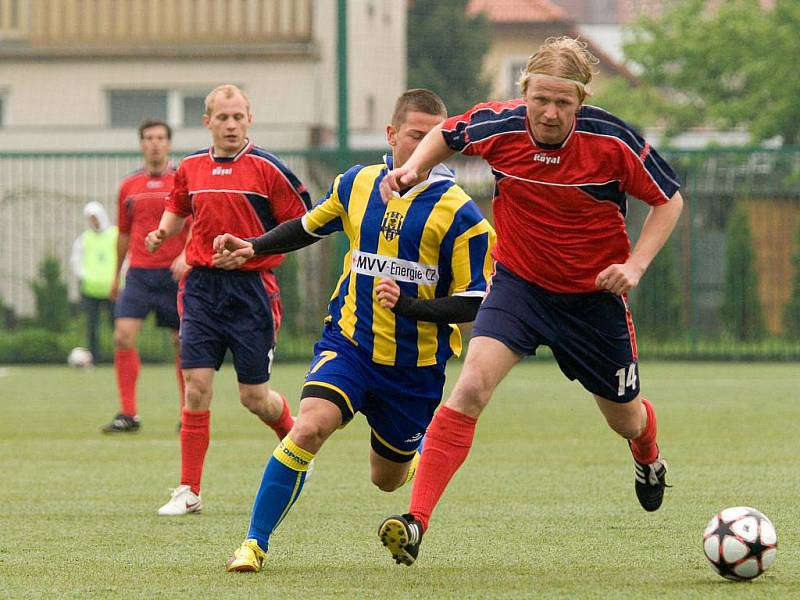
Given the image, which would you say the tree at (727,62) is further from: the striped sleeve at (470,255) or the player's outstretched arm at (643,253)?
the player's outstretched arm at (643,253)

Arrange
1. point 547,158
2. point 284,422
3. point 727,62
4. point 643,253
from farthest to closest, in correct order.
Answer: point 727,62 < point 284,422 < point 547,158 < point 643,253

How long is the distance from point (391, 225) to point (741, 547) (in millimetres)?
1800

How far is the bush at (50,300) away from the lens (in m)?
19.8

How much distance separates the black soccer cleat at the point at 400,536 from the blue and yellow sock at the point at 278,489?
570 millimetres

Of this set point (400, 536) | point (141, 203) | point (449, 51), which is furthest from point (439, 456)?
point (449, 51)

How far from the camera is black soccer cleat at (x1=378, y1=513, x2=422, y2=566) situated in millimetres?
5176

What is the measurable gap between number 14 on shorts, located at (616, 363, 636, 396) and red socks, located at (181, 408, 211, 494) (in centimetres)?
229

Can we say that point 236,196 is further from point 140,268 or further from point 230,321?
point 140,268

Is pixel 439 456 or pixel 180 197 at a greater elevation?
pixel 180 197

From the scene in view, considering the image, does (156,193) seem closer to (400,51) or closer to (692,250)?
(692,250)

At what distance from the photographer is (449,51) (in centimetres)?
2969

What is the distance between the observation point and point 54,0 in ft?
81.3

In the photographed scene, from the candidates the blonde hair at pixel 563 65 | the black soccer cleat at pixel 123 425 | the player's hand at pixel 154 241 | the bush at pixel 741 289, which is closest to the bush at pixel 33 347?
the bush at pixel 741 289

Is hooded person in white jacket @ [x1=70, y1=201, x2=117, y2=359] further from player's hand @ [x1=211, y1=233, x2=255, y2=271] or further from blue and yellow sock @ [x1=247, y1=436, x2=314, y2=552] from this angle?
blue and yellow sock @ [x1=247, y1=436, x2=314, y2=552]
